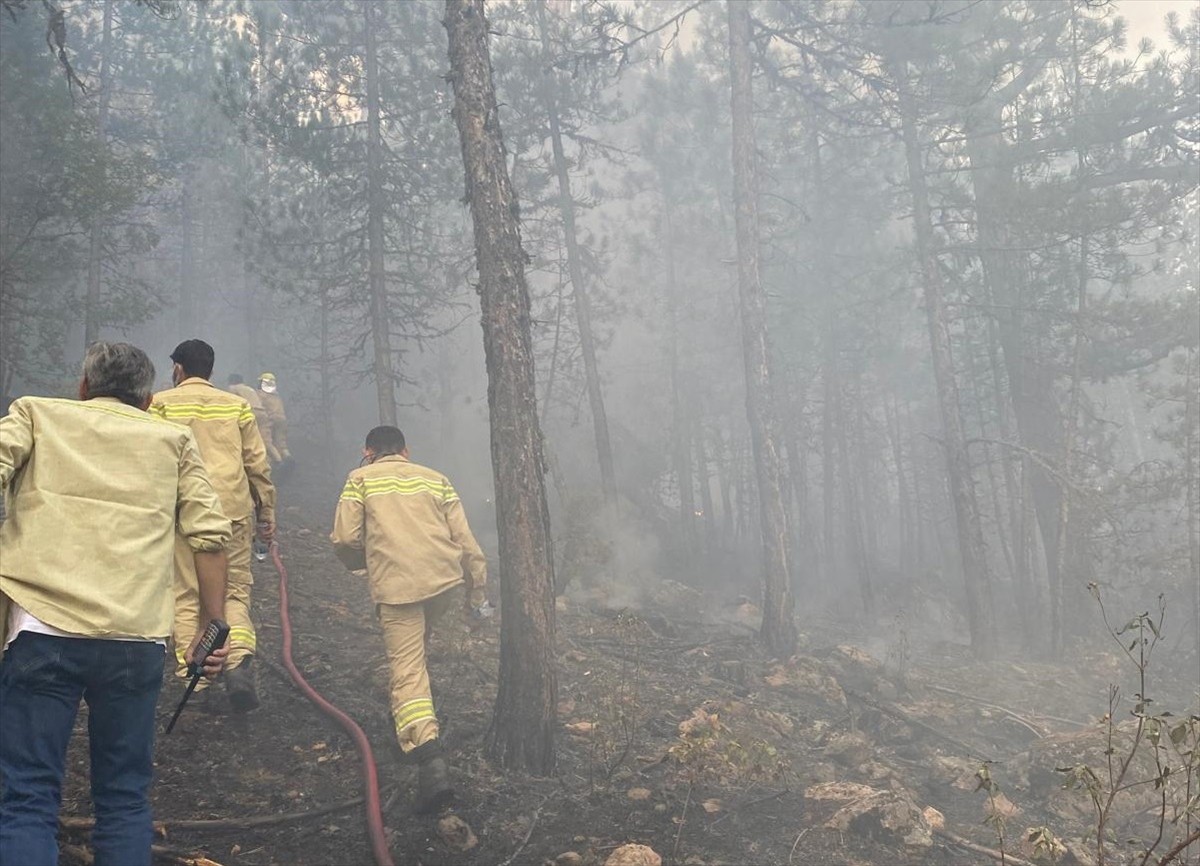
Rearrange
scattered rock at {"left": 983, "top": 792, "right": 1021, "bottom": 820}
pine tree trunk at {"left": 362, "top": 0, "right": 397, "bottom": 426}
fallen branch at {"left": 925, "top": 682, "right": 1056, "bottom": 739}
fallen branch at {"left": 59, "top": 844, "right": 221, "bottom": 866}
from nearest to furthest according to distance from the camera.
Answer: fallen branch at {"left": 59, "top": 844, "right": 221, "bottom": 866} < scattered rock at {"left": 983, "top": 792, "right": 1021, "bottom": 820} < fallen branch at {"left": 925, "top": 682, "right": 1056, "bottom": 739} < pine tree trunk at {"left": 362, "top": 0, "right": 397, "bottom": 426}

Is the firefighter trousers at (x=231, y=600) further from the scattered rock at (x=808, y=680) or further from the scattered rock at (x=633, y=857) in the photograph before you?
the scattered rock at (x=808, y=680)

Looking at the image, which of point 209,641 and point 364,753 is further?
point 364,753

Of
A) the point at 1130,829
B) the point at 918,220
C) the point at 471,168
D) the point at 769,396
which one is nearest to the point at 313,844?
the point at 471,168

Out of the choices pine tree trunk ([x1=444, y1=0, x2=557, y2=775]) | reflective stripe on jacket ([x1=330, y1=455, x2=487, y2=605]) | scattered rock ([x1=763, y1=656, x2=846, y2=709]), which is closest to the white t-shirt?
reflective stripe on jacket ([x1=330, y1=455, x2=487, y2=605])

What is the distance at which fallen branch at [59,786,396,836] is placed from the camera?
3709mm

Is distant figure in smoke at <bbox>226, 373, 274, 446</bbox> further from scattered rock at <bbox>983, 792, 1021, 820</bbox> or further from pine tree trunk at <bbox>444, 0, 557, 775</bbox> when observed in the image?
scattered rock at <bbox>983, 792, 1021, 820</bbox>

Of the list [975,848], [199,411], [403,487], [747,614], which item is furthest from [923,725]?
[199,411]

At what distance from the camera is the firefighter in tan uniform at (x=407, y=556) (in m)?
5.29

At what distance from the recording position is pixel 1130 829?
605 centimetres

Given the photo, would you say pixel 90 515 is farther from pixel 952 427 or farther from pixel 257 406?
pixel 952 427

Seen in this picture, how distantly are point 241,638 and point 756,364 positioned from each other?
27.6 feet

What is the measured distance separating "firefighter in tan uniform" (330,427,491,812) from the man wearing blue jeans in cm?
230

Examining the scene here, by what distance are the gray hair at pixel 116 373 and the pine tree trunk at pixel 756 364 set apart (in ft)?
30.3

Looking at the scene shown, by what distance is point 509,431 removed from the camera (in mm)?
6059
